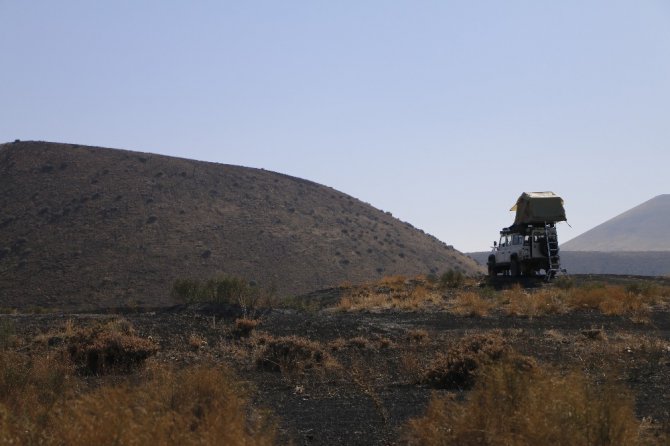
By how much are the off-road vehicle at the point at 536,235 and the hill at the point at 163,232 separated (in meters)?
28.0

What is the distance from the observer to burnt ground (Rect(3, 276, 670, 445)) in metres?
10.6

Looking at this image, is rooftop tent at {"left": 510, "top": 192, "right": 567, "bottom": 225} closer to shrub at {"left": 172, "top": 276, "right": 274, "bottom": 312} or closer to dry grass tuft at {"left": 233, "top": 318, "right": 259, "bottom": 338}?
shrub at {"left": 172, "top": 276, "right": 274, "bottom": 312}

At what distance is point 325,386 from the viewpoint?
1370 cm

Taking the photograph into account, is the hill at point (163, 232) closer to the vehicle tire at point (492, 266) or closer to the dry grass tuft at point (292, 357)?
the vehicle tire at point (492, 266)

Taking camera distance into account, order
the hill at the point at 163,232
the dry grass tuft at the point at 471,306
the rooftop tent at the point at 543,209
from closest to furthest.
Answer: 1. the dry grass tuft at the point at 471,306
2. the rooftop tent at the point at 543,209
3. the hill at the point at 163,232

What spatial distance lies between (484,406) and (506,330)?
49.3ft

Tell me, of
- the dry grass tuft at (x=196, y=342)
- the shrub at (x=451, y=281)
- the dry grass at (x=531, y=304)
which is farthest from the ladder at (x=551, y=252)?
the dry grass tuft at (x=196, y=342)

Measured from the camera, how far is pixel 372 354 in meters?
17.9

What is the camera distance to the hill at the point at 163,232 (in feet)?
211

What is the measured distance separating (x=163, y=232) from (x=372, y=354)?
5945cm

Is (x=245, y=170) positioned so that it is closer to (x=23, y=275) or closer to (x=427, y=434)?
(x=23, y=275)

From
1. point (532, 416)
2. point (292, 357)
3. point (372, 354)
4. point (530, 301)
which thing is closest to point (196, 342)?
point (292, 357)

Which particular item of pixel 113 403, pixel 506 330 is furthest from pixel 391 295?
pixel 113 403

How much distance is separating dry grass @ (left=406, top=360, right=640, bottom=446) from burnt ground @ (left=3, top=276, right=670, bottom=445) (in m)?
0.61
